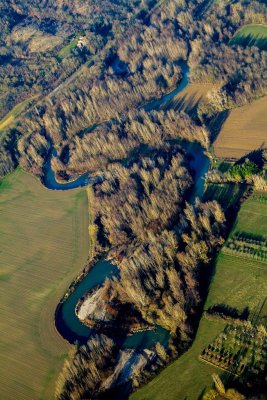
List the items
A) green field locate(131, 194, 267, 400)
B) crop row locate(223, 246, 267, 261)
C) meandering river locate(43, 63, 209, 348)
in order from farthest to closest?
crop row locate(223, 246, 267, 261) < meandering river locate(43, 63, 209, 348) < green field locate(131, 194, 267, 400)

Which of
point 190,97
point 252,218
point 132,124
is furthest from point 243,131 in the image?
point 252,218

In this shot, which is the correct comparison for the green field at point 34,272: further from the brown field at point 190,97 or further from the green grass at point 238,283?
the brown field at point 190,97

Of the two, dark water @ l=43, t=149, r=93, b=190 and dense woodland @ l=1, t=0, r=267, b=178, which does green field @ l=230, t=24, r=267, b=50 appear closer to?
dense woodland @ l=1, t=0, r=267, b=178

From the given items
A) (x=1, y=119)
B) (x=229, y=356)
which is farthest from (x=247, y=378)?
(x=1, y=119)

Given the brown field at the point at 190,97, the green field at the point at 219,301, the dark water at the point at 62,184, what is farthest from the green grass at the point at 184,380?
the brown field at the point at 190,97

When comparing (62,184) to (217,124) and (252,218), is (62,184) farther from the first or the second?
(252,218)

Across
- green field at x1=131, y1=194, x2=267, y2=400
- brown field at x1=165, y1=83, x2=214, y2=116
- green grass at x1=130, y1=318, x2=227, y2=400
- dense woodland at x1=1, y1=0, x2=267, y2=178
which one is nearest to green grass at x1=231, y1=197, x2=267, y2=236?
green field at x1=131, y1=194, x2=267, y2=400

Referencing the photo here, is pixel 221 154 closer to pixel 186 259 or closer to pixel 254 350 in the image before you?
pixel 186 259
